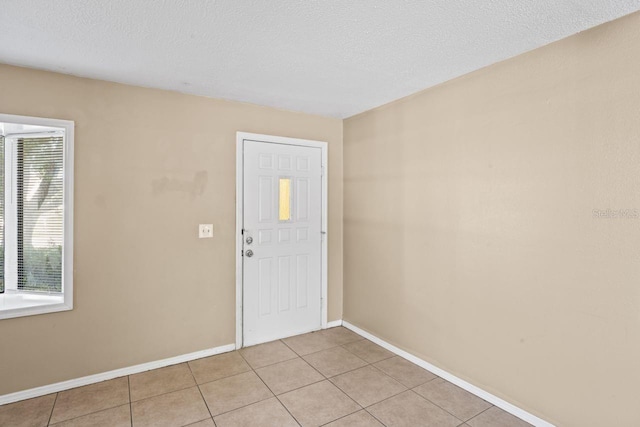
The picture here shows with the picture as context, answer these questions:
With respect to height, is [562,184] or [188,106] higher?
[188,106]

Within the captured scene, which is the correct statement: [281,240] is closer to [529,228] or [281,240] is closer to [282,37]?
[282,37]

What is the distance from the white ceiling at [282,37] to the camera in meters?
1.73

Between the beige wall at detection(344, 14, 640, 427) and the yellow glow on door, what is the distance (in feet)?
3.46

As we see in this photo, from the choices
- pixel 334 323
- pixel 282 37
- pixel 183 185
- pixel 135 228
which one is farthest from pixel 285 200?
pixel 282 37

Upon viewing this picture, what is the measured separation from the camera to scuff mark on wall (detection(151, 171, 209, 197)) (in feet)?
9.51

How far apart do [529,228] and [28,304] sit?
3623mm

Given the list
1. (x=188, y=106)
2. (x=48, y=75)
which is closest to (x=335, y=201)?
(x=188, y=106)

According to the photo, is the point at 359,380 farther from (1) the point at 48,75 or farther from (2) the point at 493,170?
(1) the point at 48,75

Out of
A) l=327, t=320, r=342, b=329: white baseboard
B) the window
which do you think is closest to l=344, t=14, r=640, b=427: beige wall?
l=327, t=320, r=342, b=329: white baseboard

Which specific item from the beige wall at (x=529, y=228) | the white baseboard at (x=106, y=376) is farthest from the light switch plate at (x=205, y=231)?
the beige wall at (x=529, y=228)

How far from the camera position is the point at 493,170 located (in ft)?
7.98

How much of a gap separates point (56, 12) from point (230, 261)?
2192 millimetres

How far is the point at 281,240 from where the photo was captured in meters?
3.55

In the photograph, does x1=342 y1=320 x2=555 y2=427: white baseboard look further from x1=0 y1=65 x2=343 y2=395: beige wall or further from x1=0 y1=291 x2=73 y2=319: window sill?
x1=0 y1=291 x2=73 y2=319: window sill
